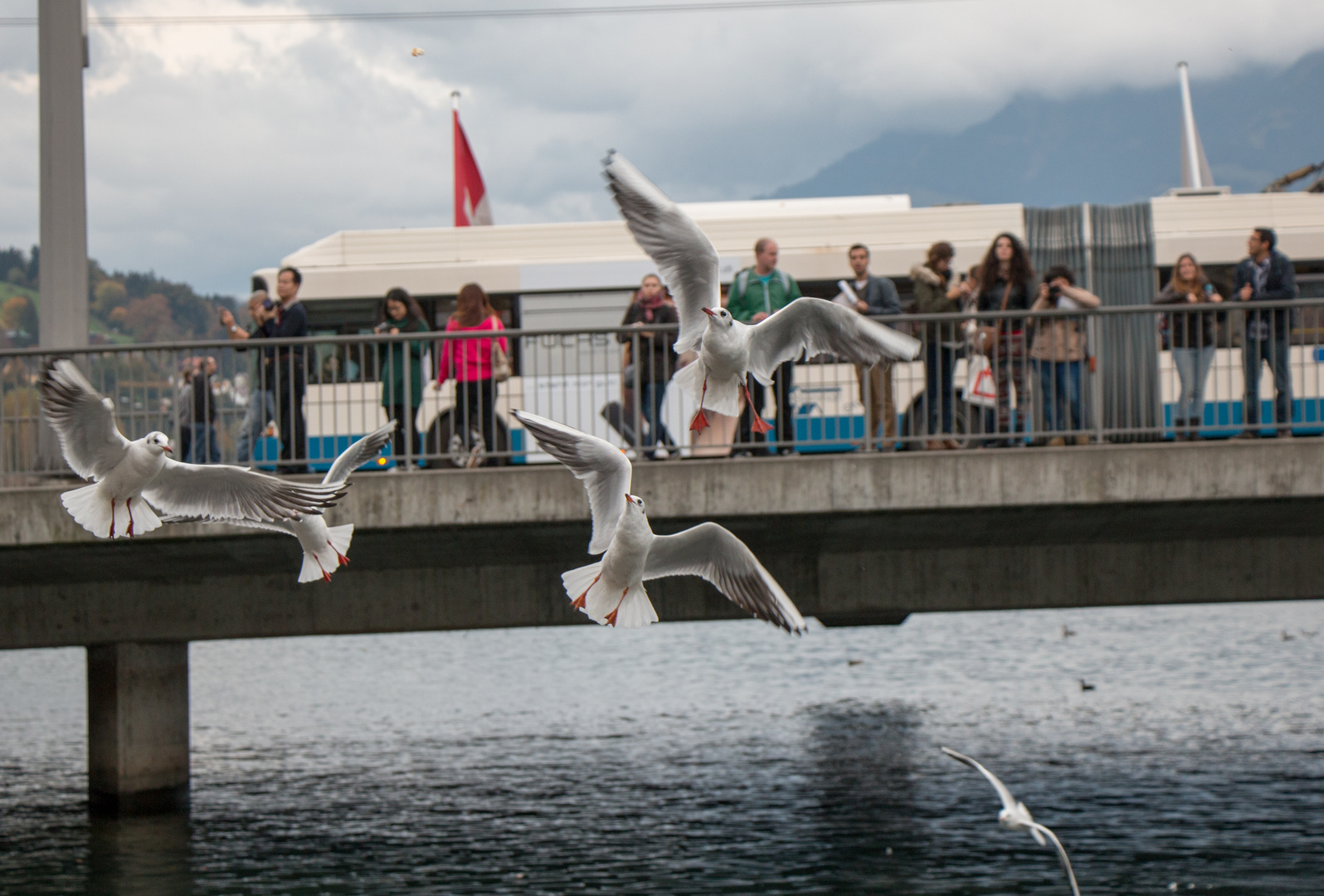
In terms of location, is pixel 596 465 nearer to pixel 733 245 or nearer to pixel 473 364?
pixel 473 364

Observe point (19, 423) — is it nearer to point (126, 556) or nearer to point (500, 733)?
point (126, 556)

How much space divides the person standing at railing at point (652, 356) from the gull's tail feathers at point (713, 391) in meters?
3.79

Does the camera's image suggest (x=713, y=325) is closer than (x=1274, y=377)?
Yes

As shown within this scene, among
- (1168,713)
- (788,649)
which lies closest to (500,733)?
(1168,713)

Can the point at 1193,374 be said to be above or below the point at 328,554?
above

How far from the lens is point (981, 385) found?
12352 mm

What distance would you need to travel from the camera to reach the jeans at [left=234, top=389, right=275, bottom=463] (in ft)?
41.2

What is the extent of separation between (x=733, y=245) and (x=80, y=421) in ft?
35.2

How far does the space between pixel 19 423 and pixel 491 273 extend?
6.59m

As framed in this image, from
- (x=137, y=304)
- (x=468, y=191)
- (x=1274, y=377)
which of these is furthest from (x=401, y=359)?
(x=137, y=304)

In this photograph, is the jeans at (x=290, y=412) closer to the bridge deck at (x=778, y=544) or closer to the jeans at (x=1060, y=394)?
the bridge deck at (x=778, y=544)

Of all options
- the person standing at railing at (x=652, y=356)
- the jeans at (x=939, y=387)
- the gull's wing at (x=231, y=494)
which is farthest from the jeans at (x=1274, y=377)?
the gull's wing at (x=231, y=494)

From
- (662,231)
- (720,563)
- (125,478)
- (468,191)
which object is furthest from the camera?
(468,191)

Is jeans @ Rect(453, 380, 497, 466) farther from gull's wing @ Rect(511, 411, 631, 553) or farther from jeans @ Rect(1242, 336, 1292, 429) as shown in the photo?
jeans @ Rect(1242, 336, 1292, 429)
